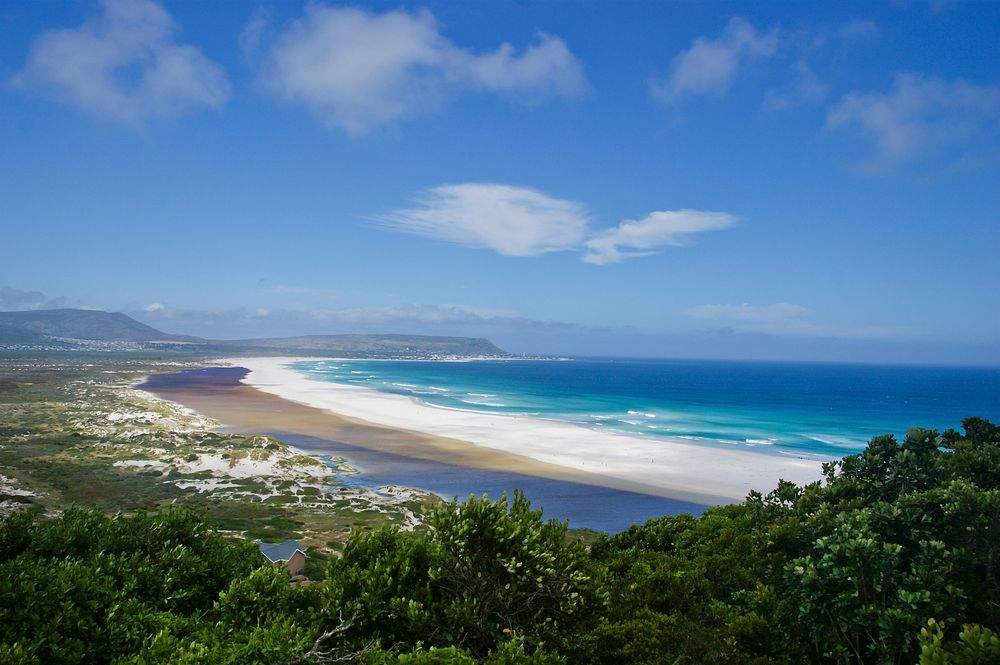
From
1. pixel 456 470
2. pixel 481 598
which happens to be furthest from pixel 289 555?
pixel 456 470

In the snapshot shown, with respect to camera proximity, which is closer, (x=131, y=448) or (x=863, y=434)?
(x=131, y=448)

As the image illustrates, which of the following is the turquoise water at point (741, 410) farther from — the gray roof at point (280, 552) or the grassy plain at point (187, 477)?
the gray roof at point (280, 552)

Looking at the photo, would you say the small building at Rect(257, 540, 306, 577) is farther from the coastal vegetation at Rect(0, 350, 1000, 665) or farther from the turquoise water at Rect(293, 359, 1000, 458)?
the turquoise water at Rect(293, 359, 1000, 458)

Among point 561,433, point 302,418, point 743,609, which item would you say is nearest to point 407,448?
point 561,433

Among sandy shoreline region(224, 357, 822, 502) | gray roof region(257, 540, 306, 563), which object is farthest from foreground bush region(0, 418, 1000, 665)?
sandy shoreline region(224, 357, 822, 502)

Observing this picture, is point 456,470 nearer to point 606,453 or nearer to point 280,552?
point 606,453

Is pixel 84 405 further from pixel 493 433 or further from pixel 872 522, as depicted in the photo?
pixel 872 522
